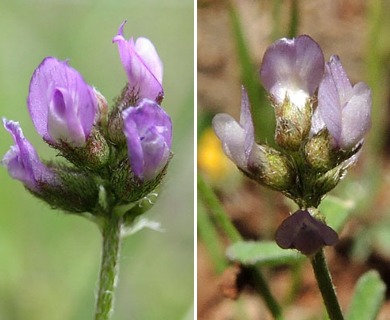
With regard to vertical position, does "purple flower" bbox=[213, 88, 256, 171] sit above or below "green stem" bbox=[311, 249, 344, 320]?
above

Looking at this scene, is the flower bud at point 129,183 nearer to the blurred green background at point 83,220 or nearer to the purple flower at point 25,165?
the purple flower at point 25,165

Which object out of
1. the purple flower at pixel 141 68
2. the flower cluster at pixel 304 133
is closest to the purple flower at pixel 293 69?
the flower cluster at pixel 304 133

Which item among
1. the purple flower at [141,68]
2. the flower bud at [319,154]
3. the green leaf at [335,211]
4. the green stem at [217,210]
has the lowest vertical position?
the flower bud at [319,154]

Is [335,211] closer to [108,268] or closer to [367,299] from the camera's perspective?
[367,299]

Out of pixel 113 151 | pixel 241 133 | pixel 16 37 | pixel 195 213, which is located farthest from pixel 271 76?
pixel 16 37

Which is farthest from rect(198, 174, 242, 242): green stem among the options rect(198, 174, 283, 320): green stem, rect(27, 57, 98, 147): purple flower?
rect(27, 57, 98, 147): purple flower

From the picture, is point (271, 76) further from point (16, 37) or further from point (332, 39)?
point (16, 37)

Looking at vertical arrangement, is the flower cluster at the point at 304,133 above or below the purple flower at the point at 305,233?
above

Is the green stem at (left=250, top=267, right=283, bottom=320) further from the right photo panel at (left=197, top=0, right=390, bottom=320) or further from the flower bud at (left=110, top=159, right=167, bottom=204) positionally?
the flower bud at (left=110, top=159, right=167, bottom=204)
